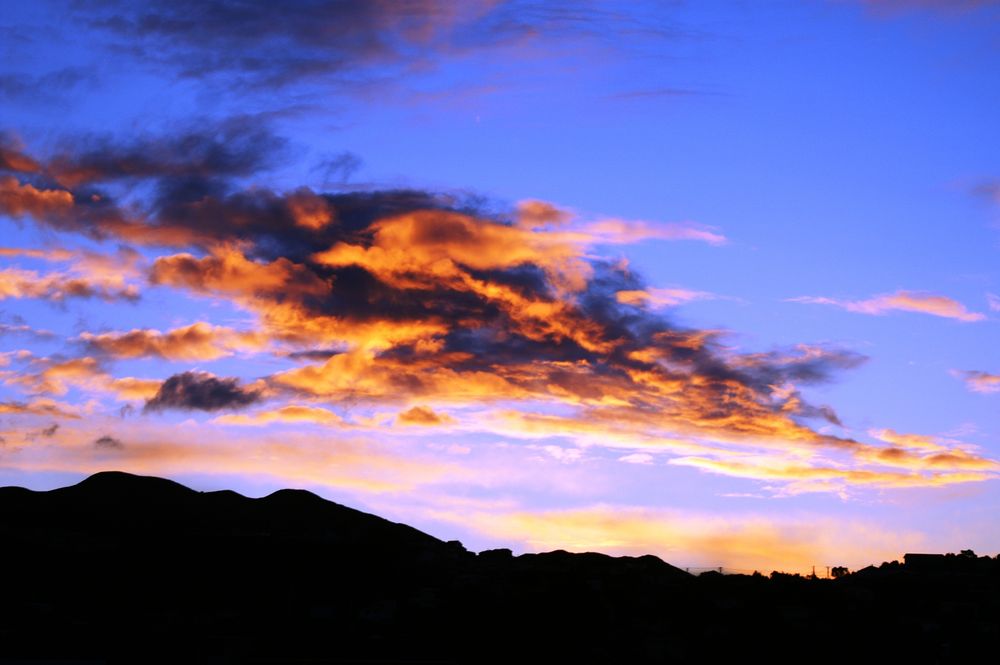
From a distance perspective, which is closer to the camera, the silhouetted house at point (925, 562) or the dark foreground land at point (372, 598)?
the dark foreground land at point (372, 598)

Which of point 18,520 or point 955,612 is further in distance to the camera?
point 18,520

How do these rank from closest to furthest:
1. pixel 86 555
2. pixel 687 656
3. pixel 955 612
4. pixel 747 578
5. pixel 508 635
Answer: pixel 687 656, pixel 508 635, pixel 955 612, pixel 86 555, pixel 747 578

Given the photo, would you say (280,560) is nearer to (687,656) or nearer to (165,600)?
(165,600)

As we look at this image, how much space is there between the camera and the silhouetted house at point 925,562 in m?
108

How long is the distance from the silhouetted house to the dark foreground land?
2.40 ft

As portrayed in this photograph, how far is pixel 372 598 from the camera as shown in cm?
8094

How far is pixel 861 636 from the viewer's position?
70.1m

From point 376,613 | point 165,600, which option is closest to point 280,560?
point 165,600

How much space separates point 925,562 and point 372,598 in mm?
59792

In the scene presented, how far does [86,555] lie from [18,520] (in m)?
13.0

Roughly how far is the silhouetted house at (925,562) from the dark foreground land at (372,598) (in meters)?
0.73

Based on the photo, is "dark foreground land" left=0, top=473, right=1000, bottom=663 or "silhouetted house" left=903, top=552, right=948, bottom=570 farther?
"silhouetted house" left=903, top=552, right=948, bottom=570

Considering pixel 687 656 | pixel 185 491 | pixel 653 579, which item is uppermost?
pixel 185 491

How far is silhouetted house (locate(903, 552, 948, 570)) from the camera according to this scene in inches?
4264
